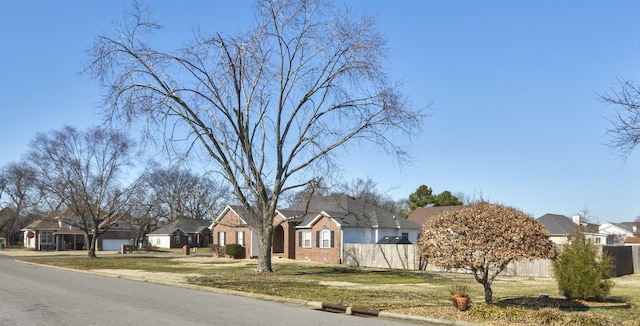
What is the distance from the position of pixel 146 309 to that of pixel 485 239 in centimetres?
800

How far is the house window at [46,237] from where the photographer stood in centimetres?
8219

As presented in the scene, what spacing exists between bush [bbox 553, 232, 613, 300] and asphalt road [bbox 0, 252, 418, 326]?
6.20 m

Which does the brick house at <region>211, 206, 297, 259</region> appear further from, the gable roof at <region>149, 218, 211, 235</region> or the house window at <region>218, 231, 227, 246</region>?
the gable roof at <region>149, 218, 211, 235</region>

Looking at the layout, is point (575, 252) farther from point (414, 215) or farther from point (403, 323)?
point (414, 215)

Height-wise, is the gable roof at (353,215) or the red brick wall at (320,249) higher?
the gable roof at (353,215)

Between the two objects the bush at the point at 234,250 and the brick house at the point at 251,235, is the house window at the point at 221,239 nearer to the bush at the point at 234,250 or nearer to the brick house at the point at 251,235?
the brick house at the point at 251,235

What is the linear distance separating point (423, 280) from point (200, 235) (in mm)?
65327

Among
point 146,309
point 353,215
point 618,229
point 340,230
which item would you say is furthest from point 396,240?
point 618,229

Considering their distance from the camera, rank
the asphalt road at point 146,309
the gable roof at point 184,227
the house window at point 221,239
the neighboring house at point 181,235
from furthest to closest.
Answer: the gable roof at point 184,227 → the neighboring house at point 181,235 → the house window at point 221,239 → the asphalt road at point 146,309

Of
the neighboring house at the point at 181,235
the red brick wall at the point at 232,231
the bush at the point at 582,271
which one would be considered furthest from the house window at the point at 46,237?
the bush at the point at 582,271

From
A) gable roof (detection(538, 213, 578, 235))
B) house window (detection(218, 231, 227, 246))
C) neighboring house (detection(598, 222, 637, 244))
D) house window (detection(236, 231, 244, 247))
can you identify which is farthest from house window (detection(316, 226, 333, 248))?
neighboring house (detection(598, 222, 637, 244))

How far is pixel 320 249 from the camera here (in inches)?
1741

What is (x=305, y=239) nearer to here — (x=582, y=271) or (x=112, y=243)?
(x=582, y=271)

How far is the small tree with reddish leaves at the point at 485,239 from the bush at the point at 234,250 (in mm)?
38475
